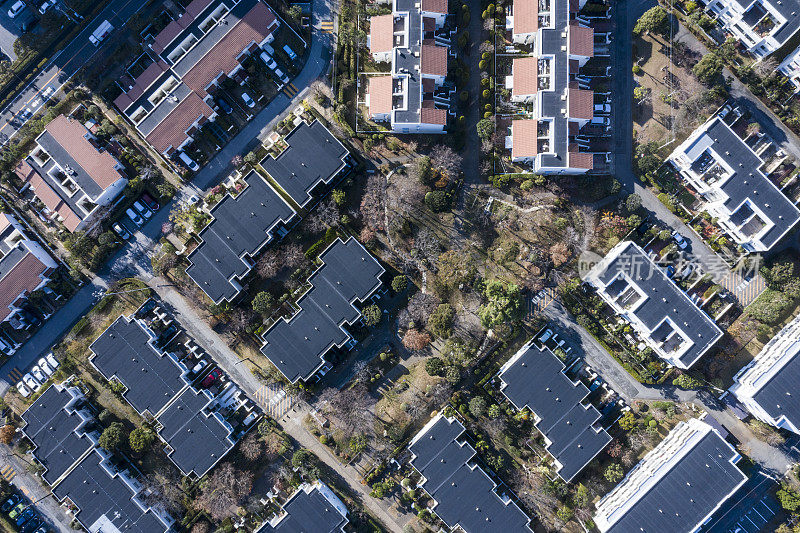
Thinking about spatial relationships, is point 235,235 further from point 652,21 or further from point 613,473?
point 652,21

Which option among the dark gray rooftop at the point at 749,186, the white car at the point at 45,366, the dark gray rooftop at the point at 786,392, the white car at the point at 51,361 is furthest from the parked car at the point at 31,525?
the dark gray rooftop at the point at 749,186

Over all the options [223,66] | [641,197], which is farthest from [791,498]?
[223,66]

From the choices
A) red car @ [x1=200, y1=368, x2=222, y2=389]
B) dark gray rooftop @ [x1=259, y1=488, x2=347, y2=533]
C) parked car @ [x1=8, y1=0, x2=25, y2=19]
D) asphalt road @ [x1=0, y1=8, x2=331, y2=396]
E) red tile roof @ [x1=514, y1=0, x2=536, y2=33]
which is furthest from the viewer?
parked car @ [x1=8, y1=0, x2=25, y2=19]

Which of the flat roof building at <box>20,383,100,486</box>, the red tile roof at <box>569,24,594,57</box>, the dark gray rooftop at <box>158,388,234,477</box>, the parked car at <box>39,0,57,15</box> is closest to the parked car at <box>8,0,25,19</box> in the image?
the parked car at <box>39,0,57,15</box>

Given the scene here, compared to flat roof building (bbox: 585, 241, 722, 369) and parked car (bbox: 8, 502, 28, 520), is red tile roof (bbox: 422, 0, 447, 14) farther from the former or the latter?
parked car (bbox: 8, 502, 28, 520)

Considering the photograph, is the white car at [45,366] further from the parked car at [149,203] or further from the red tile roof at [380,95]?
the red tile roof at [380,95]
